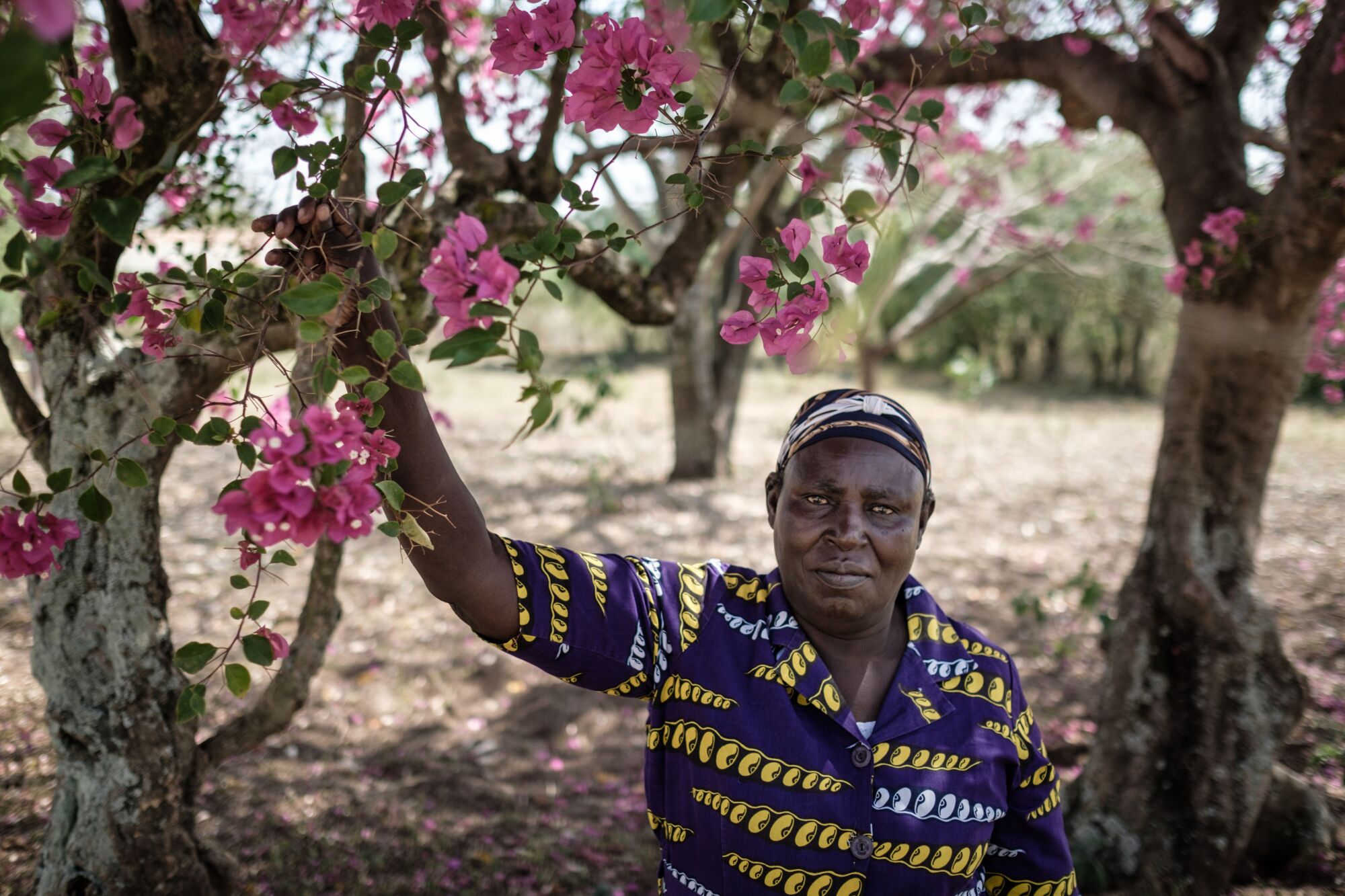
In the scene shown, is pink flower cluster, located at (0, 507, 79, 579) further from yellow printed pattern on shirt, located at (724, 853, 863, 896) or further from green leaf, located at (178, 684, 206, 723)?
yellow printed pattern on shirt, located at (724, 853, 863, 896)

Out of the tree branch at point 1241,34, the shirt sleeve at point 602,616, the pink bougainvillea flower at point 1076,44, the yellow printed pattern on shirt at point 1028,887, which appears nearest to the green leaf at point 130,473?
the shirt sleeve at point 602,616

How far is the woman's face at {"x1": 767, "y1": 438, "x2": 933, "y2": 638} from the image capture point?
1666 mm

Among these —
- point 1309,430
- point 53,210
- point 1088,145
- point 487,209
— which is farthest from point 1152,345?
point 53,210

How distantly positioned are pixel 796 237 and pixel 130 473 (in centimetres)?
99

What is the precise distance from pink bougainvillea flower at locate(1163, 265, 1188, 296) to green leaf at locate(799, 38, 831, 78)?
226cm

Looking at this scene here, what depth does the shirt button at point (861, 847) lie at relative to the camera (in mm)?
Result: 1521

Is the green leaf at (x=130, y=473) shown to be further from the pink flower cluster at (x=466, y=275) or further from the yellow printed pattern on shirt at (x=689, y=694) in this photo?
the yellow printed pattern on shirt at (x=689, y=694)

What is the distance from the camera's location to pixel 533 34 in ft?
4.07

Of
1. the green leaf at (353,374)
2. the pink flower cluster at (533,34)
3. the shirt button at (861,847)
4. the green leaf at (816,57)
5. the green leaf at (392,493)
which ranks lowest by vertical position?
the shirt button at (861,847)

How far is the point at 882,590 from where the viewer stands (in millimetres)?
1698

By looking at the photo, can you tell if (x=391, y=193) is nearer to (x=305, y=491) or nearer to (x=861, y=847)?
(x=305, y=491)

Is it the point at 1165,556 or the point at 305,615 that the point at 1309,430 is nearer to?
the point at 1165,556

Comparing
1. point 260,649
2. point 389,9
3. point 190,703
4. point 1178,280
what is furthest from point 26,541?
point 1178,280

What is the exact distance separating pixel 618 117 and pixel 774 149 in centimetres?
26
